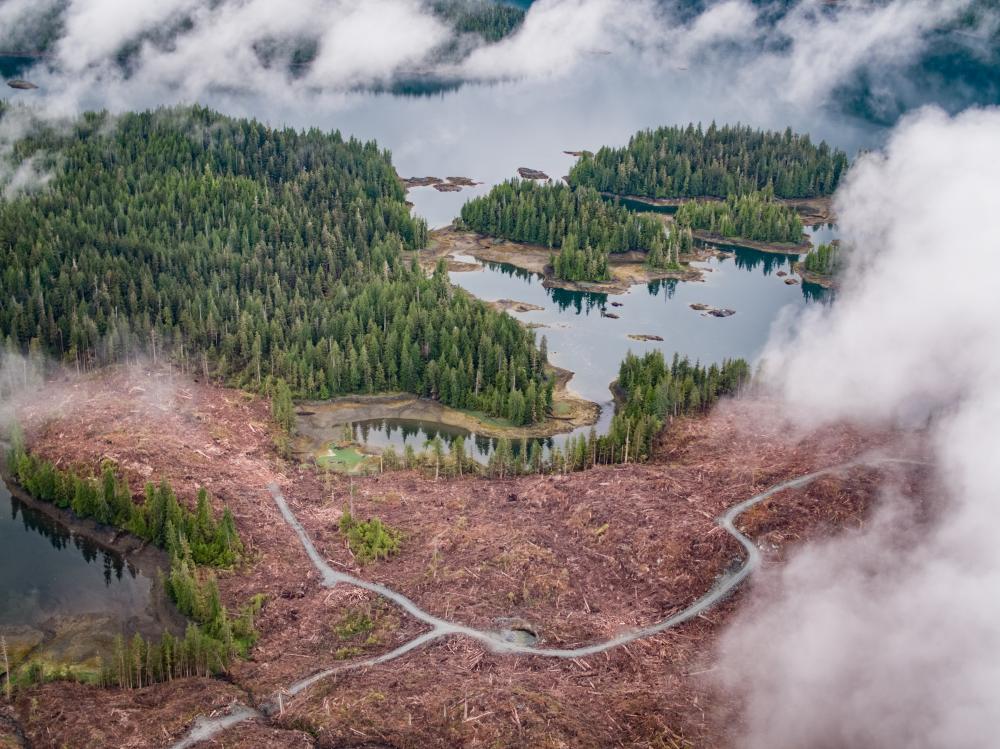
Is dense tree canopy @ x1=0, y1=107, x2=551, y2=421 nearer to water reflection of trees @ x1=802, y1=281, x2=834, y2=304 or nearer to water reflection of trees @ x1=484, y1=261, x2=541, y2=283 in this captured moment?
water reflection of trees @ x1=484, y1=261, x2=541, y2=283

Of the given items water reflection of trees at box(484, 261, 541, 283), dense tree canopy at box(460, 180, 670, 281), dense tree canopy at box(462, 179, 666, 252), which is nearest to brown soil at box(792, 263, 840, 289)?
dense tree canopy at box(460, 180, 670, 281)

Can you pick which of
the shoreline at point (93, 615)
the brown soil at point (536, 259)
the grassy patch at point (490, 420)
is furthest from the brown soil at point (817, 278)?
the shoreline at point (93, 615)

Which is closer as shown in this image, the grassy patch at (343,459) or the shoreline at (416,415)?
the grassy patch at (343,459)

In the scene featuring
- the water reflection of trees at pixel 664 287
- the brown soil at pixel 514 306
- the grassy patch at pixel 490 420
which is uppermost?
the water reflection of trees at pixel 664 287

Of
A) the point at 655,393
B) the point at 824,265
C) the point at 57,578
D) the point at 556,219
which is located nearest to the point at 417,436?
the point at 655,393

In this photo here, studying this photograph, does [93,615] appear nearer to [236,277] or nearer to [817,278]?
[236,277]

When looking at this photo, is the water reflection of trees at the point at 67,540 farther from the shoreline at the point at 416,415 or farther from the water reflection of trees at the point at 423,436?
the water reflection of trees at the point at 423,436
